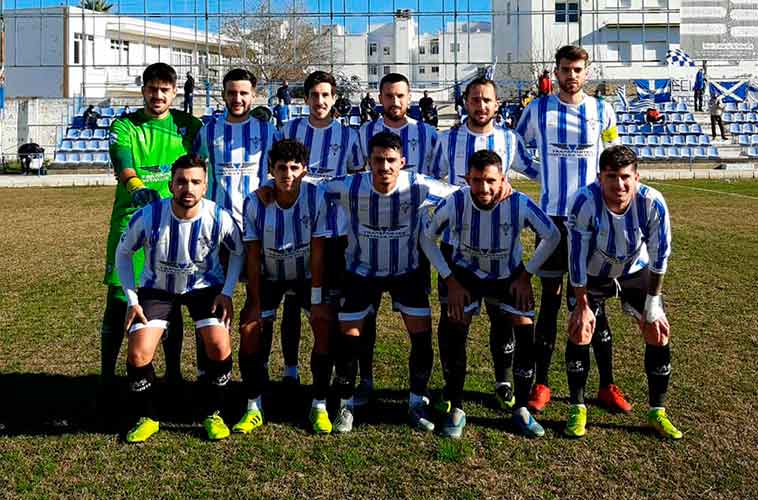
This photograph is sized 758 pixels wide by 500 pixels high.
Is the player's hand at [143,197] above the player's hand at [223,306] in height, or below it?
above

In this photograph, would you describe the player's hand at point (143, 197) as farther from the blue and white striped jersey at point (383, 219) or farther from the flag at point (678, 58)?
the flag at point (678, 58)

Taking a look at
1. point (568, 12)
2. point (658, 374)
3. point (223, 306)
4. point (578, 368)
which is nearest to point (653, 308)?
point (658, 374)

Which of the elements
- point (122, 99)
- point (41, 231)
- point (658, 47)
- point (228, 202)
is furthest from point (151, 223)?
point (658, 47)

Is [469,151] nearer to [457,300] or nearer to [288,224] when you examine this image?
[457,300]

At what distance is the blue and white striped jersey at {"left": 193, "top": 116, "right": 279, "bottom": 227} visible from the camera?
4531 mm

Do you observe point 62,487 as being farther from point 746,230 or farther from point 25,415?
point 746,230

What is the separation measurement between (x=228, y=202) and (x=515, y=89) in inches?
1295

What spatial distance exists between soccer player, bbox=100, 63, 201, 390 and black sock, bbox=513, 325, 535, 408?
192 centimetres

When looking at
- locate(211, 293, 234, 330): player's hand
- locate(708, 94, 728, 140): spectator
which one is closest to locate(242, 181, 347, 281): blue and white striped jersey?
locate(211, 293, 234, 330): player's hand

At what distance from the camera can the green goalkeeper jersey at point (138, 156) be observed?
14.2 feet

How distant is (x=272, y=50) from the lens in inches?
1635

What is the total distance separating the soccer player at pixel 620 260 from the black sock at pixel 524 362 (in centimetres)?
20

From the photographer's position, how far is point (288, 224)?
13.5 ft

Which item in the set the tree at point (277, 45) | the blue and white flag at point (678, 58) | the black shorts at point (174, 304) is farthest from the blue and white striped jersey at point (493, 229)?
the blue and white flag at point (678, 58)
